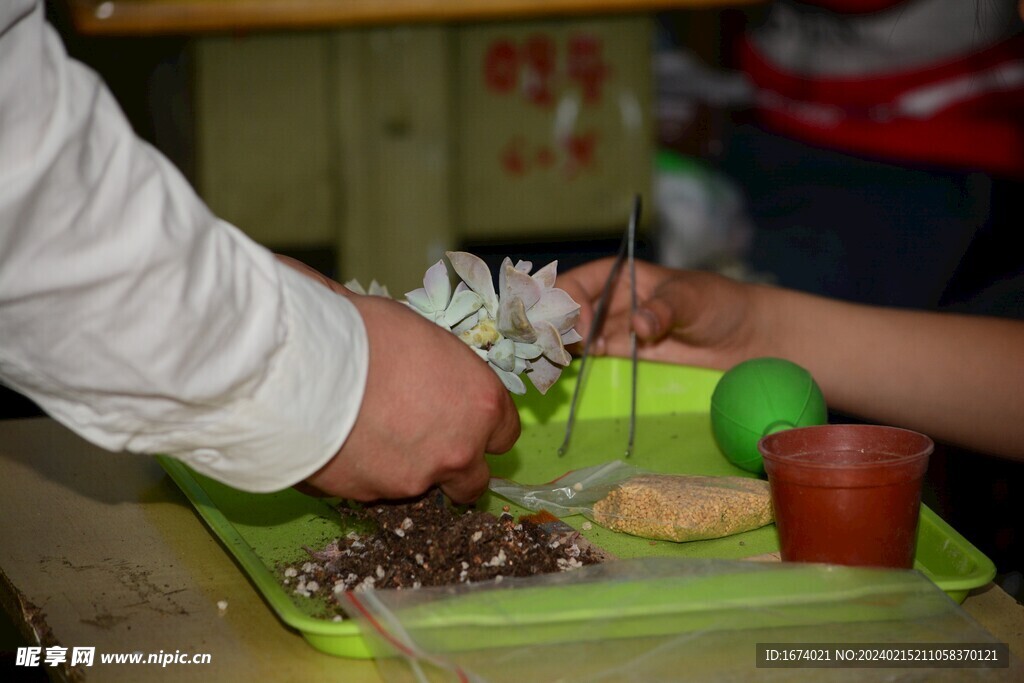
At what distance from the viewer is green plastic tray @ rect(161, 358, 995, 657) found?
685 millimetres

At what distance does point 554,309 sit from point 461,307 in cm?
7

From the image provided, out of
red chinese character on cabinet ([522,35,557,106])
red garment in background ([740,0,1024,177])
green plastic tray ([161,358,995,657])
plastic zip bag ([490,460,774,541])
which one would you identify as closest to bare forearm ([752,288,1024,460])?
green plastic tray ([161,358,995,657])

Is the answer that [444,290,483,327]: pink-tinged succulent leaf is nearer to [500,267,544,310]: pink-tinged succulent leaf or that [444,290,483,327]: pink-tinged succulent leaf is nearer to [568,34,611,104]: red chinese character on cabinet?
[500,267,544,310]: pink-tinged succulent leaf

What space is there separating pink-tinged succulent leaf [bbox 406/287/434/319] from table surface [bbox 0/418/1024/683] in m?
0.23

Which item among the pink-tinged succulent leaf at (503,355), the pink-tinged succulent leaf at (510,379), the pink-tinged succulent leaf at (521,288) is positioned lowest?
the pink-tinged succulent leaf at (510,379)

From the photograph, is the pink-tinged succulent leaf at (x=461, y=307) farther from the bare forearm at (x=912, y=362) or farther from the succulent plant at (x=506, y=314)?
the bare forearm at (x=912, y=362)

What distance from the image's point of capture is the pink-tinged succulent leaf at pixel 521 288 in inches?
29.7

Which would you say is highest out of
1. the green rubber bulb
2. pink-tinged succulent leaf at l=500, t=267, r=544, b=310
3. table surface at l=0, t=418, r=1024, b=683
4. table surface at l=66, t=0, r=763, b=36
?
table surface at l=66, t=0, r=763, b=36

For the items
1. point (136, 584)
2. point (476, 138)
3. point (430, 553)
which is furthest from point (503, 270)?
point (476, 138)

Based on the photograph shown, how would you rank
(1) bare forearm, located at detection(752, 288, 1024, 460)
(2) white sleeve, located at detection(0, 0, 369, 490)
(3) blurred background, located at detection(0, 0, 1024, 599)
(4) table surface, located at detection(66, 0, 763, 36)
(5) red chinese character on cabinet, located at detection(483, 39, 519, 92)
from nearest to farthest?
(2) white sleeve, located at detection(0, 0, 369, 490) < (1) bare forearm, located at detection(752, 288, 1024, 460) < (4) table surface, located at detection(66, 0, 763, 36) < (3) blurred background, located at detection(0, 0, 1024, 599) < (5) red chinese character on cabinet, located at detection(483, 39, 519, 92)

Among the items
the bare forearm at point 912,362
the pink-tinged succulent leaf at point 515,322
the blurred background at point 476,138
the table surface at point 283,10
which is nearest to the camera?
the pink-tinged succulent leaf at point 515,322

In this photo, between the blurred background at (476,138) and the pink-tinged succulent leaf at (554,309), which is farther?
the blurred background at (476,138)

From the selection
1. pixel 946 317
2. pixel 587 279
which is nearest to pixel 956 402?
pixel 946 317

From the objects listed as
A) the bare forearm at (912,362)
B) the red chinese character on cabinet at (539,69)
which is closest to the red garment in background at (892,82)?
the red chinese character on cabinet at (539,69)
